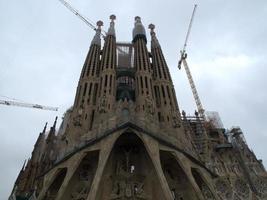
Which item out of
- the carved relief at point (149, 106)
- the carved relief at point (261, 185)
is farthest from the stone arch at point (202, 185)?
the carved relief at point (261, 185)

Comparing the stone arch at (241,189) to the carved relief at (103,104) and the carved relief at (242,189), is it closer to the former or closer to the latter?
the carved relief at (242,189)

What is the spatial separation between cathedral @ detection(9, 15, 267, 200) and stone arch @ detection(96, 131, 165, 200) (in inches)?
3.9

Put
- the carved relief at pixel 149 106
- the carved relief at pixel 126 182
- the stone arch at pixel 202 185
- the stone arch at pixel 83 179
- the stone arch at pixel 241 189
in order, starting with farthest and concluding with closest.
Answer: the stone arch at pixel 241 189
the carved relief at pixel 149 106
the stone arch at pixel 202 185
the stone arch at pixel 83 179
the carved relief at pixel 126 182

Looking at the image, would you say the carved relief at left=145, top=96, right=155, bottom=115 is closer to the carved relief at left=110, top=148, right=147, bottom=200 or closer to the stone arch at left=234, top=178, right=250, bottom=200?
the carved relief at left=110, top=148, right=147, bottom=200

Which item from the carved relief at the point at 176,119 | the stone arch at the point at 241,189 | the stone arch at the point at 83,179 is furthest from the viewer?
the stone arch at the point at 241,189

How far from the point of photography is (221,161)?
36.7 m

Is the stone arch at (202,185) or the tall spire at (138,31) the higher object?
the tall spire at (138,31)

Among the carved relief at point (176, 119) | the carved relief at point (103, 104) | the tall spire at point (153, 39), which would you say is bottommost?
the carved relief at point (176, 119)

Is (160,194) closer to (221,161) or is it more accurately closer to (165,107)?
(165,107)

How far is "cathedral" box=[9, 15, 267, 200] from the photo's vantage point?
73.3 ft

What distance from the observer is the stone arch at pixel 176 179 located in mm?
23072

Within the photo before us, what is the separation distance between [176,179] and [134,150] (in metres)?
5.86

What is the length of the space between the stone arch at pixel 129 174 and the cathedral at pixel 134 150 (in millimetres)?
98

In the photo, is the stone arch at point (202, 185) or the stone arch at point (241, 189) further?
the stone arch at point (241, 189)
